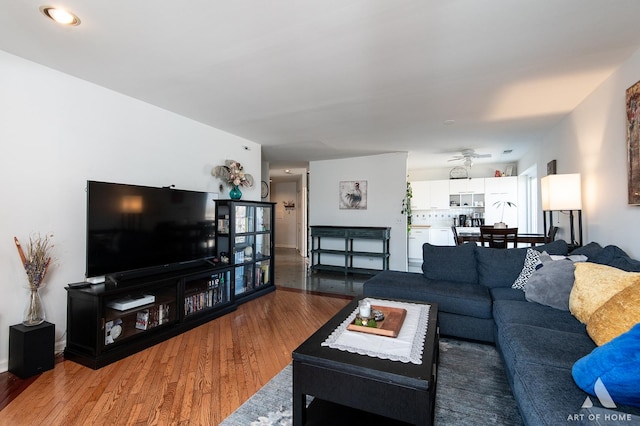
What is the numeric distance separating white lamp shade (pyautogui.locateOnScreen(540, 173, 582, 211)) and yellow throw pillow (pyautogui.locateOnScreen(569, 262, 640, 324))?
1.39 metres

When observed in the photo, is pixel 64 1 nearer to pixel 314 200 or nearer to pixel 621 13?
pixel 621 13

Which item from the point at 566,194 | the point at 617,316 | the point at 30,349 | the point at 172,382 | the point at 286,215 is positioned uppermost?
the point at 566,194

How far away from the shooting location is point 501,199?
684cm

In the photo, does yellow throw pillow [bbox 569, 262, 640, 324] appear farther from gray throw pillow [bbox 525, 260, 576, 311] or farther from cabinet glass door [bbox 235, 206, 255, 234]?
cabinet glass door [bbox 235, 206, 255, 234]

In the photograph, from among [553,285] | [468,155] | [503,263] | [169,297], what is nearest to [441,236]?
[468,155]

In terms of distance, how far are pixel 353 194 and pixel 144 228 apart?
4375 millimetres

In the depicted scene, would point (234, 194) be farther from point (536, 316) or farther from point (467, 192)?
point (467, 192)

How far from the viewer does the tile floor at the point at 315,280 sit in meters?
4.91

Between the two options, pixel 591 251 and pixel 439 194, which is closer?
pixel 591 251

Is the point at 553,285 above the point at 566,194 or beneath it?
beneath

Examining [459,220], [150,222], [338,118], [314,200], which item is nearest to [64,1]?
[150,222]

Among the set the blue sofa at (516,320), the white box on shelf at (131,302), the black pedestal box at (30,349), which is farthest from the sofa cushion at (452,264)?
the black pedestal box at (30,349)

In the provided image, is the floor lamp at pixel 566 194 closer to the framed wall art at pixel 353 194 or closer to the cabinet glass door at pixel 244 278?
the framed wall art at pixel 353 194

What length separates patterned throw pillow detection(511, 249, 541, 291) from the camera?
2.85m
